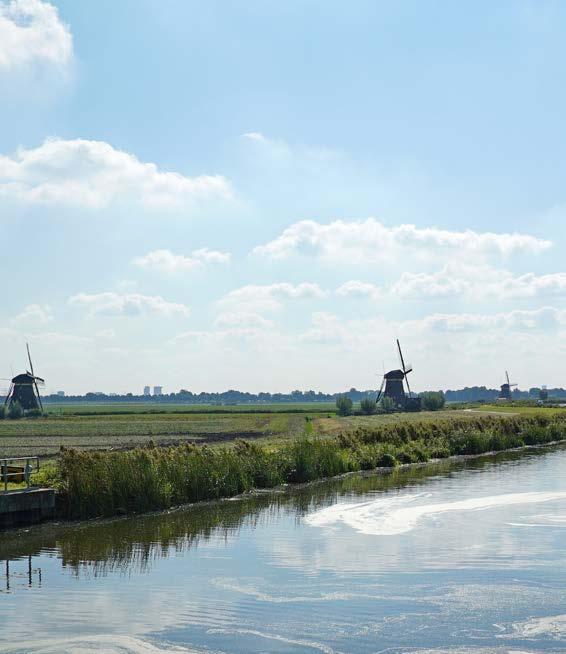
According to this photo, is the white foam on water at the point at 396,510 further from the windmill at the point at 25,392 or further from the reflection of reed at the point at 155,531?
the windmill at the point at 25,392

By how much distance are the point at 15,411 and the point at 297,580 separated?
13784 centimetres

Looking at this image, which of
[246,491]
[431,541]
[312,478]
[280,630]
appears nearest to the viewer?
[280,630]

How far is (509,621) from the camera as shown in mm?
15727

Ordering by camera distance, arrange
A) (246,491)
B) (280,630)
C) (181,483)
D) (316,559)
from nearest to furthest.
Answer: (280,630) → (316,559) → (181,483) → (246,491)

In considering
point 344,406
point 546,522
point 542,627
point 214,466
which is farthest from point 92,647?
point 344,406

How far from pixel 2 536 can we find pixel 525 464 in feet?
115

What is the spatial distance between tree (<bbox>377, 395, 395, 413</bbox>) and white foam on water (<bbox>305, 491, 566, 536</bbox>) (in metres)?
115

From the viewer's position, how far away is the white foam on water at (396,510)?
27.1 metres

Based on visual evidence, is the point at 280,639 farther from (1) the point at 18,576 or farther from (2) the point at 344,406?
(2) the point at 344,406

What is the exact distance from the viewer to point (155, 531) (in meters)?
26.3

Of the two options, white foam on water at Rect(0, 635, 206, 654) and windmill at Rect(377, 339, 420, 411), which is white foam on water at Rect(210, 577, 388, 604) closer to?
white foam on water at Rect(0, 635, 206, 654)

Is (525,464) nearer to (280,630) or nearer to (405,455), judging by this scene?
(405,455)

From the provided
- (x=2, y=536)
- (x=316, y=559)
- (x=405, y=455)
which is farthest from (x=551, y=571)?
(x=405, y=455)

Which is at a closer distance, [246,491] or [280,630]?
[280,630]
